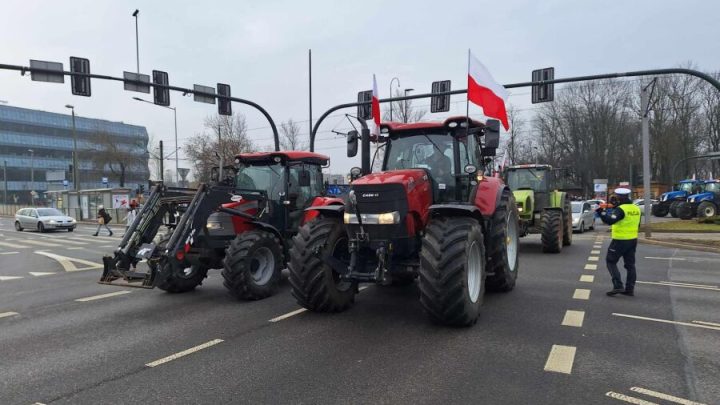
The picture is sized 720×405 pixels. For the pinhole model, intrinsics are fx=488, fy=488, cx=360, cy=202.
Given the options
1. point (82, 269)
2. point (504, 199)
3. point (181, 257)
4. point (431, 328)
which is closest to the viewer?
point (431, 328)

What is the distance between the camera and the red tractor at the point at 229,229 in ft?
24.7

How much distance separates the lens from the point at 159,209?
845cm

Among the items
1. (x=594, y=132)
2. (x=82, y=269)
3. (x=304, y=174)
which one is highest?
(x=594, y=132)

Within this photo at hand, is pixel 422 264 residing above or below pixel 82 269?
above

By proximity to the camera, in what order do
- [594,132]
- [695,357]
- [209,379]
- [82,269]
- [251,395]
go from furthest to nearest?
[594,132] < [82,269] < [695,357] < [209,379] < [251,395]

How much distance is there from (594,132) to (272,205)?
60.6 meters

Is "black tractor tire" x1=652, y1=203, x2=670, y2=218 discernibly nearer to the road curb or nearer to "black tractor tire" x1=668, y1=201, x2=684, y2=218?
"black tractor tire" x1=668, y1=201, x2=684, y2=218

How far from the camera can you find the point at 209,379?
14.8 ft

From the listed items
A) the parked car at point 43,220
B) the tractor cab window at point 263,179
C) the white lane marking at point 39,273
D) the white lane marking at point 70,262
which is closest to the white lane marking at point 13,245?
the white lane marking at point 70,262

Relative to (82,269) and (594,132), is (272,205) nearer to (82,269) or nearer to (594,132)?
(82,269)

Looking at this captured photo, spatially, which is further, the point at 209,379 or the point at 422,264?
the point at 422,264

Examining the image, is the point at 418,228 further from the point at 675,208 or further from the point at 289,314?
the point at 675,208

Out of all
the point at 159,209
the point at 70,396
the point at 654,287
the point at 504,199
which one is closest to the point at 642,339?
the point at 504,199

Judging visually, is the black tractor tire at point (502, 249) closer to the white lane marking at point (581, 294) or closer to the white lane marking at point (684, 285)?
the white lane marking at point (581, 294)
